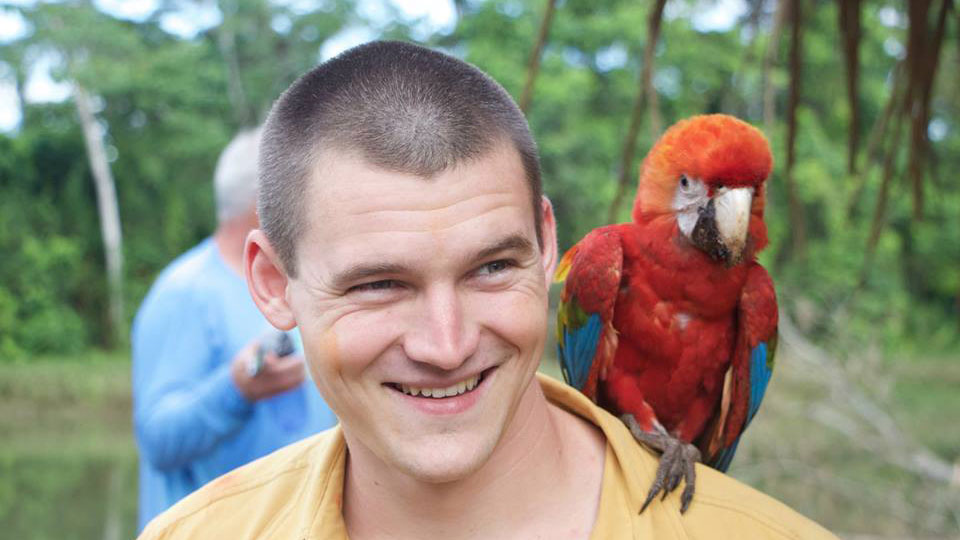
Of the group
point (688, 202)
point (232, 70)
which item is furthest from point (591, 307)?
point (232, 70)

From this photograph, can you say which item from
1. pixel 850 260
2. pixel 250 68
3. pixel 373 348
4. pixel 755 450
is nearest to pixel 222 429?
pixel 373 348

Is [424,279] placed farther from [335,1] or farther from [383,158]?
[335,1]

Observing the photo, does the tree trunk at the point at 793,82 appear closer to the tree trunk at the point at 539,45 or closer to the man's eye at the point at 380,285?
the tree trunk at the point at 539,45

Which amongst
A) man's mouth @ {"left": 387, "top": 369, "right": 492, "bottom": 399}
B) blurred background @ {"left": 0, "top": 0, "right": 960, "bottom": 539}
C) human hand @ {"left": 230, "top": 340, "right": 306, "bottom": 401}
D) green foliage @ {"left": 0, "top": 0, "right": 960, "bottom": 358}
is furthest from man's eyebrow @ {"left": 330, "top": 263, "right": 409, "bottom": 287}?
green foliage @ {"left": 0, "top": 0, "right": 960, "bottom": 358}

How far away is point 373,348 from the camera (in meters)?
1.00

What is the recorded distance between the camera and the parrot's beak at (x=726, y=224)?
1.41 m

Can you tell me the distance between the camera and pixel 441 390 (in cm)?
100

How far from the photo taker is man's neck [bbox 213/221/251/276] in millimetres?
2445

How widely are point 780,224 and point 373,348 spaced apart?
12152 millimetres

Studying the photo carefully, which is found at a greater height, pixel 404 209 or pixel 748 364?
pixel 404 209

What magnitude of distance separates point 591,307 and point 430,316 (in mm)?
612

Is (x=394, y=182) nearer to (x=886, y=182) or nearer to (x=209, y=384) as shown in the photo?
(x=886, y=182)

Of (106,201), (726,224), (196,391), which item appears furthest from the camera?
(106,201)

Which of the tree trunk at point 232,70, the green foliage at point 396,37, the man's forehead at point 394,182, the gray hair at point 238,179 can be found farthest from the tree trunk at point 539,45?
the tree trunk at point 232,70
